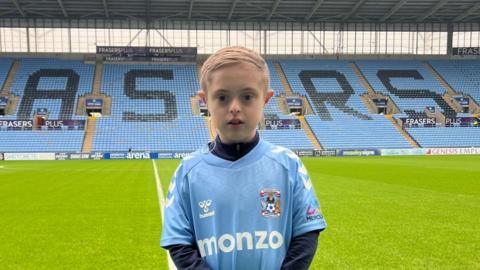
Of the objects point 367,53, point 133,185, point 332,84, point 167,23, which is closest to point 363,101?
point 332,84

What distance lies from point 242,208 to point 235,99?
1.53 ft

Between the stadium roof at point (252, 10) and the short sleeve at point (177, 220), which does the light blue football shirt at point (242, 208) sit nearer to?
the short sleeve at point (177, 220)

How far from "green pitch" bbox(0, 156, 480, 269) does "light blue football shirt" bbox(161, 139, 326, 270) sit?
288cm

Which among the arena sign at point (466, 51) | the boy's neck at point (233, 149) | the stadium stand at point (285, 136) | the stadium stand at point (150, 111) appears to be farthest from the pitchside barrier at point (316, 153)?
the boy's neck at point (233, 149)

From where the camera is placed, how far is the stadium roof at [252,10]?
3938 centimetres

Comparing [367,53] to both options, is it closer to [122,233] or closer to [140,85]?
[140,85]

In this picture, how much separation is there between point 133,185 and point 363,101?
34559 mm

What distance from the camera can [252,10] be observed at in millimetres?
42250

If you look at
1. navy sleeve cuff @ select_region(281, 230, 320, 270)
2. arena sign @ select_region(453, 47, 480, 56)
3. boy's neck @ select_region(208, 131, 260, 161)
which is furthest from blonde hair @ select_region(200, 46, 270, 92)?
arena sign @ select_region(453, 47, 480, 56)

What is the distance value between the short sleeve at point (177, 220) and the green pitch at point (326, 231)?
2.89 metres

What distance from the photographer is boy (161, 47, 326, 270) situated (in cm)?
184

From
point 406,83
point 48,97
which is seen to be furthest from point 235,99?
point 406,83

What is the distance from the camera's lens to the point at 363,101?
4384 cm

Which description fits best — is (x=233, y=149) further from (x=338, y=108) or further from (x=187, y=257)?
(x=338, y=108)
